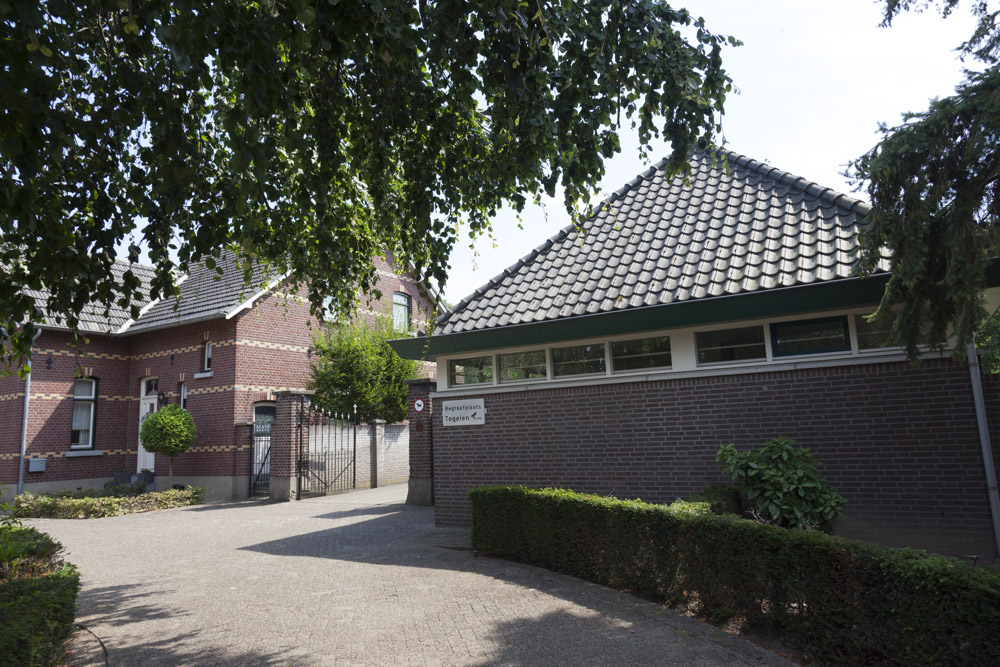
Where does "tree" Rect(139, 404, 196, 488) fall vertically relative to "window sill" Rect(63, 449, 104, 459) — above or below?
above

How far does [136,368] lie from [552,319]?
60.4 feet

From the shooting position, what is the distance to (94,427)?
21.3 m

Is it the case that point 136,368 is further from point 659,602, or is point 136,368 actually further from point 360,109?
point 659,602

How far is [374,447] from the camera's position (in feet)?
67.5

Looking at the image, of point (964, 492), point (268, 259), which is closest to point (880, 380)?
point (964, 492)

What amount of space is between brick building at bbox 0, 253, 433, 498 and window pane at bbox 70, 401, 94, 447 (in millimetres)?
32

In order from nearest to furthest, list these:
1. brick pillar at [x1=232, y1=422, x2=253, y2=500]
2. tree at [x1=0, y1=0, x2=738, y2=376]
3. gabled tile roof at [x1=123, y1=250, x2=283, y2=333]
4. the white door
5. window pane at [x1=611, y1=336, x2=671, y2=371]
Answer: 1. tree at [x1=0, y1=0, x2=738, y2=376]
2. window pane at [x1=611, y1=336, x2=671, y2=371]
3. brick pillar at [x1=232, y1=422, x2=253, y2=500]
4. gabled tile roof at [x1=123, y1=250, x2=283, y2=333]
5. the white door

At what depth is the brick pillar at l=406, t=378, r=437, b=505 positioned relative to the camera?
14.9 metres

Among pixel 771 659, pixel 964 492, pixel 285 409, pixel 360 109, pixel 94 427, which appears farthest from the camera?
pixel 94 427

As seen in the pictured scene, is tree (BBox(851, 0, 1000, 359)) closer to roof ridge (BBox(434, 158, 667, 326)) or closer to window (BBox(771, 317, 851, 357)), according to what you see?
window (BBox(771, 317, 851, 357))

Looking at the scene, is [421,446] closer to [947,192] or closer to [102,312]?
[947,192]

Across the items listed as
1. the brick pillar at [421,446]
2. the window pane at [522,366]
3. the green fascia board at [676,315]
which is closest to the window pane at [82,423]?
the brick pillar at [421,446]

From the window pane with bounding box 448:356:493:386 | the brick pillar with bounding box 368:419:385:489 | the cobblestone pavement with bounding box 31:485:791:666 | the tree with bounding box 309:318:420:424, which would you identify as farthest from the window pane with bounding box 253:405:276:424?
the window pane with bounding box 448:356:493:386

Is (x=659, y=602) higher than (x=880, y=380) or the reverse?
the reverse
